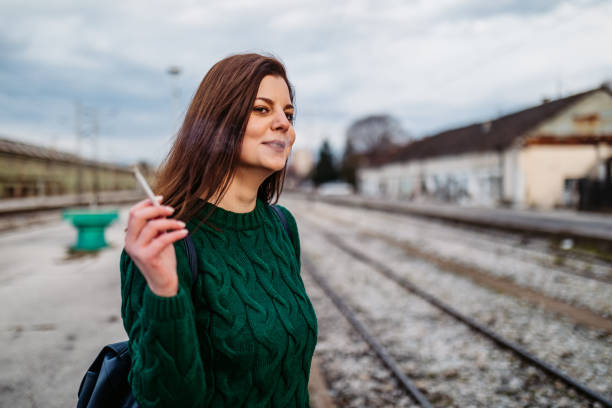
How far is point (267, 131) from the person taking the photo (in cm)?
137

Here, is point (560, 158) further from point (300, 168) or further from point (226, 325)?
point (300, 168)

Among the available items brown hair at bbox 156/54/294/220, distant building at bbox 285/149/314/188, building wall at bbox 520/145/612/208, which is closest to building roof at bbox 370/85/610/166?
building wall at bbox 520/145/612/208

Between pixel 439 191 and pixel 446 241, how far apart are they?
2506 centimetres

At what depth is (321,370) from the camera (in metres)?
4.74

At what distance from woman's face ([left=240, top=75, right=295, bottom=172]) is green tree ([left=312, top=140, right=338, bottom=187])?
230 feet

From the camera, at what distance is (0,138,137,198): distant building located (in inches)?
902

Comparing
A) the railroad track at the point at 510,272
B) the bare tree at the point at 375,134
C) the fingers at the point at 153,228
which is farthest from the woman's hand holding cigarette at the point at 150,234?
the bare tree at the point at 375,134

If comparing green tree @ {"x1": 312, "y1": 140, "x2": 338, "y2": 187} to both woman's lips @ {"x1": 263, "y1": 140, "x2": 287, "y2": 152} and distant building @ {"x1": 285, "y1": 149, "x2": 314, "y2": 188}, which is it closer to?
distant building @ {"x1": 285, "y1": 149, "x2": 314, "y2": 188}

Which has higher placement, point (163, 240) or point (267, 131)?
point (267, 131)

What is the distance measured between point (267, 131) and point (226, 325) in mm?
636

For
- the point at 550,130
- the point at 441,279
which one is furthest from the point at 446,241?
the point at 550,130

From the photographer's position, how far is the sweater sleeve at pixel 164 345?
3.34 ft

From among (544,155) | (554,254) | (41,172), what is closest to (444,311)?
(554,254)

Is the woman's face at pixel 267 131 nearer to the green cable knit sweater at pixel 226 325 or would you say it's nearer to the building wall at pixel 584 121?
the green cable knit sweater at pixel 226 325
